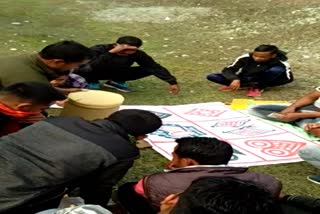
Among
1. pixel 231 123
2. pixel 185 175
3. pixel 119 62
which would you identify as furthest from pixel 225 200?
pixel 119 62

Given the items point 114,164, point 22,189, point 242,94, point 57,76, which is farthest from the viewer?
point 242,94

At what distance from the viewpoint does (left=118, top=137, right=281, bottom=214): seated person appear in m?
2.69

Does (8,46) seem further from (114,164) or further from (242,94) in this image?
(114,164)

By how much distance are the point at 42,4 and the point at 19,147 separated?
8.25 meters

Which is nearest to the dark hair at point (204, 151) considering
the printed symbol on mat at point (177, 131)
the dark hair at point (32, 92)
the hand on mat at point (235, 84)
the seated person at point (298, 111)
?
the dark hair at point (32, 92)

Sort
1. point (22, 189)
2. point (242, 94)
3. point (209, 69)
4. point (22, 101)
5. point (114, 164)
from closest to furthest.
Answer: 1. point (22, 189)
2. point (114, 164)
3. point (22, 101)
4. point (242, 94)
5. point (209, 69)

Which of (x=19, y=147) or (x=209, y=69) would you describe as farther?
(x=209, y=69)

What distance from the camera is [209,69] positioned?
21.8 feet

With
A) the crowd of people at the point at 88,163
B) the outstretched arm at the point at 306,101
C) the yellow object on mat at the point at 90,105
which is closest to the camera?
the crowd of people at the point at 88,163

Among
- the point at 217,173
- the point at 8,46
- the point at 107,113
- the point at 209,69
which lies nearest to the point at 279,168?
the point at 107,113

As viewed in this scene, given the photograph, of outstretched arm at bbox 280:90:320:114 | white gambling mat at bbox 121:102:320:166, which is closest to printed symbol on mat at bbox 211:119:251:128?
white gambling mat at bbox 121:102:320:166

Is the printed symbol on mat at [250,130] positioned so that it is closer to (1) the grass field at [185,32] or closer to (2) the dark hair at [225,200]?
(1) the grass field at [185,32]

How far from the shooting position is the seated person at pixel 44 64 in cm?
375

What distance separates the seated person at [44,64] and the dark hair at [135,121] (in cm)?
72
